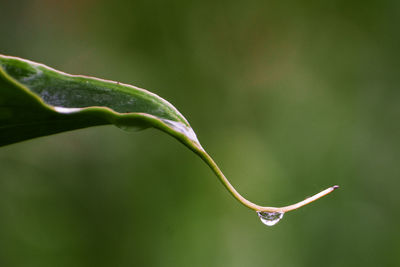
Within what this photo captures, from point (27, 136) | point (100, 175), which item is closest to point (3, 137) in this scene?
point (27, 136)

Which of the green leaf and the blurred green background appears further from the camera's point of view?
the blurred green background

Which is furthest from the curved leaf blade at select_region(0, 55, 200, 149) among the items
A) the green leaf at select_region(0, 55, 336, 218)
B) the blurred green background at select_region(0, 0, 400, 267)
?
the blurred green background at select_region(0, 0, 400, 267)

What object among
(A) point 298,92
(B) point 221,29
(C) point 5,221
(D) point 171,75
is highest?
(B) point 221,29

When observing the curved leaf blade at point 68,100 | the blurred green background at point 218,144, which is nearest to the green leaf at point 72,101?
the curved leaf blade at point 68,100

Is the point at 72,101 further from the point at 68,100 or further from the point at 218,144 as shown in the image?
the point at 218,144

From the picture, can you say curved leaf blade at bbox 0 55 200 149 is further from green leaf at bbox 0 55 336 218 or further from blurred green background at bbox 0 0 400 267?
blurred green background at bbox 0 0 400 267

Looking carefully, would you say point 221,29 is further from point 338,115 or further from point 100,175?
point 100,175

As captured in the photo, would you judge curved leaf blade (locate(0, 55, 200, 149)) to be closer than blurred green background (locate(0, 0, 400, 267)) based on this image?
Yes

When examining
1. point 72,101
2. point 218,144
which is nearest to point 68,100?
point 72,101
